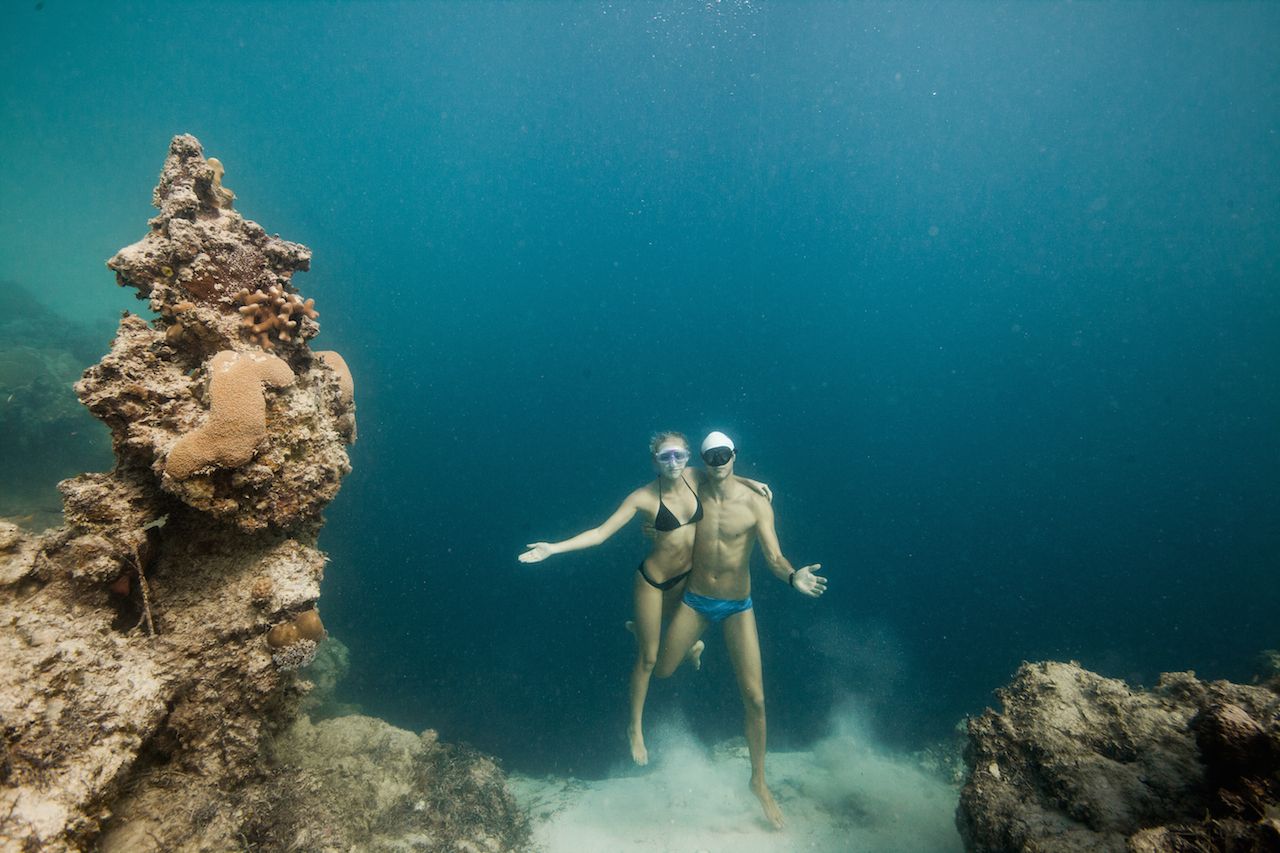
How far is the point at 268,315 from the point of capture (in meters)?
3.15

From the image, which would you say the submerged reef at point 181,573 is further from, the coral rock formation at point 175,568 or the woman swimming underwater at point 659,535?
the woman swimming underwater at point 659,535

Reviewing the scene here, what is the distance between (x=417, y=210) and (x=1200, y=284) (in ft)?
287

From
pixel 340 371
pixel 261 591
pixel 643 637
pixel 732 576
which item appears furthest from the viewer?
pixel 643 637

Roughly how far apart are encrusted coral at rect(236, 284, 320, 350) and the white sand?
670cm

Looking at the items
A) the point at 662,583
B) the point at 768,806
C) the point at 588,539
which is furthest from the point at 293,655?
the point at 768,806

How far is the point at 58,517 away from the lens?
31.8ft

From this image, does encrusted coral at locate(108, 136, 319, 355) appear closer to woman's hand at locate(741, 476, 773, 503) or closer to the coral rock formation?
the coral rock formation

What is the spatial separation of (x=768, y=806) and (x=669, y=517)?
4329mm

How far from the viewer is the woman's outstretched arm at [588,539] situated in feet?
17.3

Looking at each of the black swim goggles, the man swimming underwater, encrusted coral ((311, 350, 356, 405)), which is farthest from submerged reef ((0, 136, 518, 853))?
the man swimming underwater

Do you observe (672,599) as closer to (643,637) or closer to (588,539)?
(643,637)

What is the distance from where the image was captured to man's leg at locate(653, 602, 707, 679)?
6.88 metres

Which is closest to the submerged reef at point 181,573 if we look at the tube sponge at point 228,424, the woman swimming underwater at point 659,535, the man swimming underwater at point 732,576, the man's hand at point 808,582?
the tube sponge at point 228,424

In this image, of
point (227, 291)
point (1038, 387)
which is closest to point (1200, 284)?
point (1038, 387)
